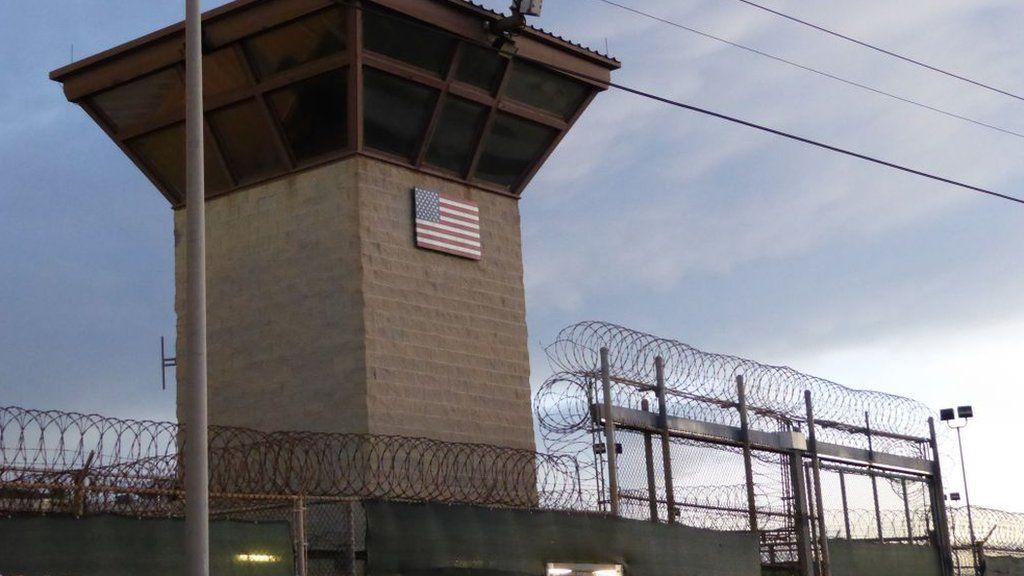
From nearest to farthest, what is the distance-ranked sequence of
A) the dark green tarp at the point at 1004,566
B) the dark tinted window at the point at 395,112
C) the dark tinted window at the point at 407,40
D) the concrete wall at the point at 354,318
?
1. the dark tinted window at the point at 407,40
2. the concrete wall at the point at 354,318
3. the dark tinted window at the point at 395,112
4. the dark green tarp at the point at 1004,566

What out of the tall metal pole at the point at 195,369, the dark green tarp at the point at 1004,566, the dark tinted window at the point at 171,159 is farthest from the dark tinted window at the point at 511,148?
the dark green tarp at the point at 1004,566

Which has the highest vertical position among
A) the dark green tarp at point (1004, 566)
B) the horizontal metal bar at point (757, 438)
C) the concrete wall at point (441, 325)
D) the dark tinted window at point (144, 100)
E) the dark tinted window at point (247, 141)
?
the dark tinted window at point (144, 100)

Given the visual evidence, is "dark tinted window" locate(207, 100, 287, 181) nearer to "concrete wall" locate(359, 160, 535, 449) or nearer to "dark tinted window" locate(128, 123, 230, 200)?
"dark tinted window" locate(128, 123, 230, 200)

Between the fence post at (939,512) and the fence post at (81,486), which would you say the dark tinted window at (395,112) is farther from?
the fence post at (939,512)

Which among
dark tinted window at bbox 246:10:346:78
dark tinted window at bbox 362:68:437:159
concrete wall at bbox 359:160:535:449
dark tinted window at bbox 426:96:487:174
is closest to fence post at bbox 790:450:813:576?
concrete wall at bbox 359:160:535:449

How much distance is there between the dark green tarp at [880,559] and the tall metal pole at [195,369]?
49.8 feet

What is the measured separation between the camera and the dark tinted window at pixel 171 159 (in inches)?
893

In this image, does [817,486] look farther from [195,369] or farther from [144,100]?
[195,369]

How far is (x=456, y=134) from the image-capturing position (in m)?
22.8

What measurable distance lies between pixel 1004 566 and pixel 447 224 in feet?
48.5

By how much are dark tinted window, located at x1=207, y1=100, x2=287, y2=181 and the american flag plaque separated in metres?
2.17

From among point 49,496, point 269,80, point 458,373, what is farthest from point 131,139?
point 49,496

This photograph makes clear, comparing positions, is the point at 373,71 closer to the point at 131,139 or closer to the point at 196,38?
the point at 131,139

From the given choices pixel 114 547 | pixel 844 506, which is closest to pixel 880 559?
pixel 844 506
